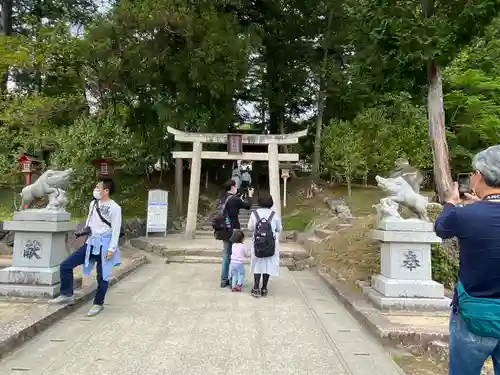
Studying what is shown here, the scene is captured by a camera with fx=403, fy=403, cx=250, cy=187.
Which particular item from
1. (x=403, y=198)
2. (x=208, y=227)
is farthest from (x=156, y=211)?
(x=403, y=198)

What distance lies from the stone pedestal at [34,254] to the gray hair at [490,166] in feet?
16.4

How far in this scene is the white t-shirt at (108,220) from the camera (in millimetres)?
4913

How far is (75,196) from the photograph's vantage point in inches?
523

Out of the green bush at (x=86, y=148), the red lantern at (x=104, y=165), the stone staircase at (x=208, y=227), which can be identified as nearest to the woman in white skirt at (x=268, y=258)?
the stone staircase at (x=208, y=227)

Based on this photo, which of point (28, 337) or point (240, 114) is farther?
point (240, 114)

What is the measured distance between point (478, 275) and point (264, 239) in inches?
158

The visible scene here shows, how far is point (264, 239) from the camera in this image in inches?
235

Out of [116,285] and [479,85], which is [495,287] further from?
[479,85]

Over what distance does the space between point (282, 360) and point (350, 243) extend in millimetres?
5769

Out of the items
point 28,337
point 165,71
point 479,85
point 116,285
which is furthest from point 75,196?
point 479,85

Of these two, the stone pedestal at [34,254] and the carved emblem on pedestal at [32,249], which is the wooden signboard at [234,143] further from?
the carved emblem on pedestal at [32,249]

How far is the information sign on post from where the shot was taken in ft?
44.3

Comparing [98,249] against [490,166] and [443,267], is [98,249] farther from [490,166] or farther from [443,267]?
[443,267]

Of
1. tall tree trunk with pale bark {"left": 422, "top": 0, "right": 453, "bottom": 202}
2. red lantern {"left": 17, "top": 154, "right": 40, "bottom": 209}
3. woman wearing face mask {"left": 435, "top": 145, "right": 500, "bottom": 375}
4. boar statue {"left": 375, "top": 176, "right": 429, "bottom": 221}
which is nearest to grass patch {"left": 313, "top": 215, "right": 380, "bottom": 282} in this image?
boar statue {"left": 375, "top": 176, "right": 429, "bottom": 221}
